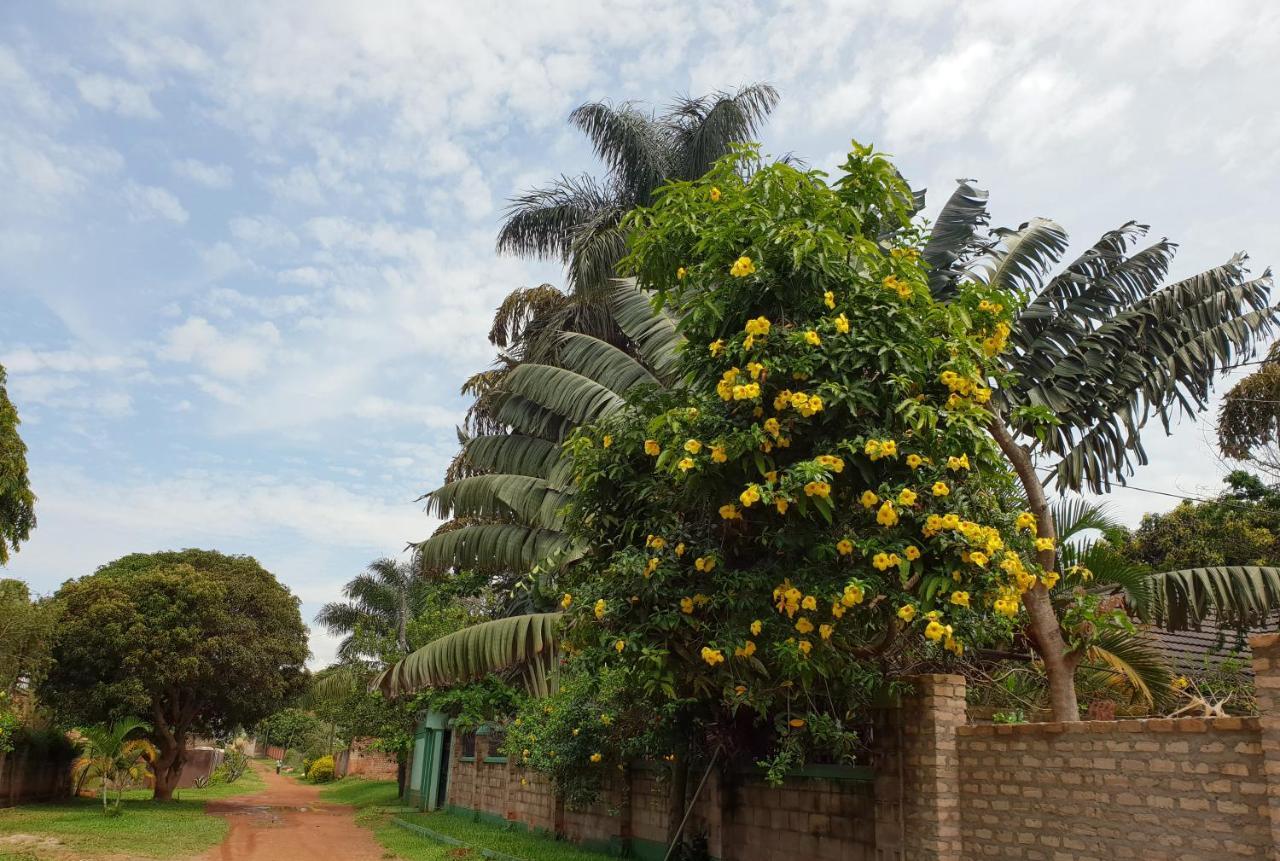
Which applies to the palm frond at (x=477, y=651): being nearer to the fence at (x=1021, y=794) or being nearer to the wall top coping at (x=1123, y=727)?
the fence at (x=1021, y=794)

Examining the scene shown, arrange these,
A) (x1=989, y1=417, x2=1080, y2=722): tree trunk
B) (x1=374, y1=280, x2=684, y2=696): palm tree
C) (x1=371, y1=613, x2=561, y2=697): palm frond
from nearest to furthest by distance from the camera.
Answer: (x1=989, y1=417, x2=1080, y2=722): tree trunk < (x1=371, y1=613, x2=561, y2=697): palm frond < (x1=374, y1=280, x2=684, y2=696): palm tree

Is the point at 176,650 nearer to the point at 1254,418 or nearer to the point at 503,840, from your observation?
the point at 503,840

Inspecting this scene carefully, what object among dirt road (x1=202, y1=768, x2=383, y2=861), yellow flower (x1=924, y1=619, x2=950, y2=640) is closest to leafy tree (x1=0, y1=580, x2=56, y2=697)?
dirt road (x1=202, y1=768, x2=383, y2=861)

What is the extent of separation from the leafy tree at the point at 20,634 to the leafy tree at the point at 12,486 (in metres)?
0.97

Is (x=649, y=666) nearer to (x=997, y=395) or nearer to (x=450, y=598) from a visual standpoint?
(x=997, y=395)

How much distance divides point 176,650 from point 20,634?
14.3ft

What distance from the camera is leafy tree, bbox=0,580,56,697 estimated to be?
18.4 meters

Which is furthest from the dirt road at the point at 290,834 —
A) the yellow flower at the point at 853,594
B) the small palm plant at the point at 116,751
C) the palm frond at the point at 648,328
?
the yellow flower at the point at 853,594

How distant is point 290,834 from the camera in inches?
733

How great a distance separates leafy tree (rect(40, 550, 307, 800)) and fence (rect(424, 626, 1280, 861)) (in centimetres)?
1618

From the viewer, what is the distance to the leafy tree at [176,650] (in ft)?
72.0

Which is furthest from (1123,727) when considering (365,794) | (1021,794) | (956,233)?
(365,794)

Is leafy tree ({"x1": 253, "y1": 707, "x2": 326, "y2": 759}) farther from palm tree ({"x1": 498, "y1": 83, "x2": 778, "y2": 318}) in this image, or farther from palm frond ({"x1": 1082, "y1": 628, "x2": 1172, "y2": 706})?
palm frond ({"x1": 1082, "y1": 628, "x2": 1172, "y2": 706})

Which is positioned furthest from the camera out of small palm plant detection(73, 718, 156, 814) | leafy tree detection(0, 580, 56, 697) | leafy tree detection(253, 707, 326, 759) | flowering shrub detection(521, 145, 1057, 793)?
leafy tree detection(253, 707, 326, 759)
